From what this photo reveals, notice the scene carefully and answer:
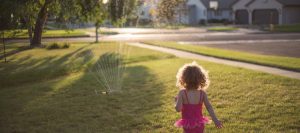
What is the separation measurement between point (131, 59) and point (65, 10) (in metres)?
5.20

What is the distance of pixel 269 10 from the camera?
59219mm

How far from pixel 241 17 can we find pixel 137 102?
190 feet

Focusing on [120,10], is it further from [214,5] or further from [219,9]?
[219,9]

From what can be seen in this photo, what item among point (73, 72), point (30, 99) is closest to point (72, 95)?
point (30, 99)

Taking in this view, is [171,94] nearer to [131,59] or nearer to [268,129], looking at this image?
[268,129]

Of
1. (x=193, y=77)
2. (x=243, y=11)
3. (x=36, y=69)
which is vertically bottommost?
(x=36, y=69)

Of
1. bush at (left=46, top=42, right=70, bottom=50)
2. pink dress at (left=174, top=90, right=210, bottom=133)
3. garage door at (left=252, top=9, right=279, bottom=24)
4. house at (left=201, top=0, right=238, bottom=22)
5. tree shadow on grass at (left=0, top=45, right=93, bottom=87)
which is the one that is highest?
house at (left=201, top=0, right=238, bottom=22)

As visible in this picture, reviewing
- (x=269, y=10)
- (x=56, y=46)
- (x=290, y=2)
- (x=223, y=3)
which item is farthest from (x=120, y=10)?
(x=223, y=3)

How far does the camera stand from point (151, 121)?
7984 mm

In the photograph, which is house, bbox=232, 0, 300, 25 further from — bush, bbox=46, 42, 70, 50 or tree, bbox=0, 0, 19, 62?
tree, bbox=0, 0, 19, 62

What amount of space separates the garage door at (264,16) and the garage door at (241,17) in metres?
3.17

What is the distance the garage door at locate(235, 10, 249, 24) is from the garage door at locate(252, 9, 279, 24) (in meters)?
3.17

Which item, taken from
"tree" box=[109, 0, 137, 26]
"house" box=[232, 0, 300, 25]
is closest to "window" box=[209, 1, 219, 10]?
"house" box=[232, 0, 300, 25]

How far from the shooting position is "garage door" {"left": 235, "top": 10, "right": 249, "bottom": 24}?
64.7 m
